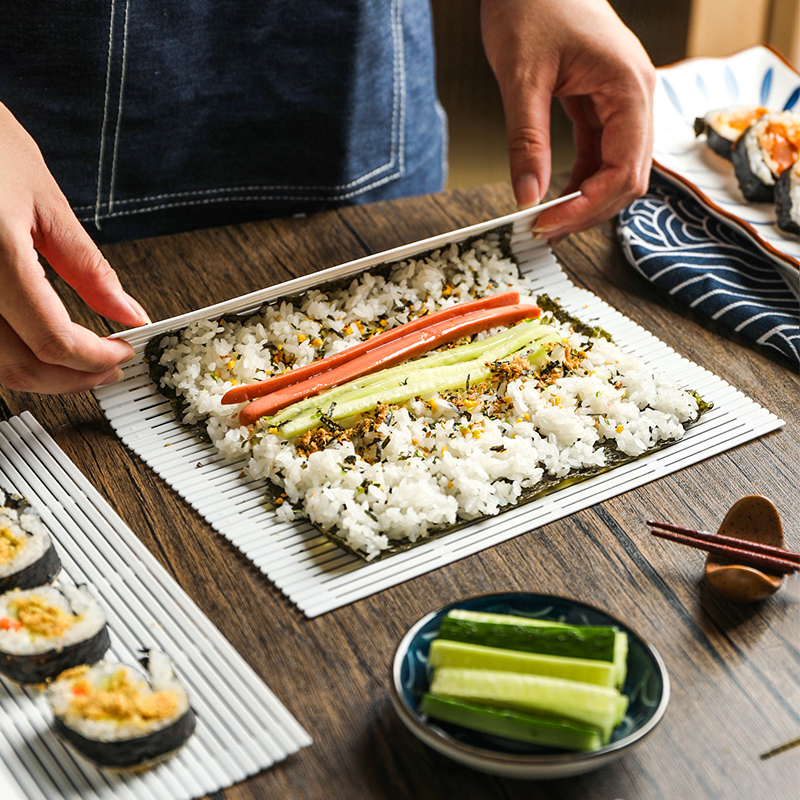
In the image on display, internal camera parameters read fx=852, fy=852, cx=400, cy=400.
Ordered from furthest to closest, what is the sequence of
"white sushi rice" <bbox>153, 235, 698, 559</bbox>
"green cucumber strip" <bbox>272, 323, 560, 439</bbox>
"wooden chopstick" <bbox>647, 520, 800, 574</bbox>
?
"green cucumber strip" <bbox>272, 323, 560, 439</bbox>, "white sushi rice" <bbox>153, 235, 698, 559</bbox>, "wooden chopstick" <bbox>647, 520, 800, 574</bbox>

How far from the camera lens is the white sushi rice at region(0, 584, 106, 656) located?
1.21 m

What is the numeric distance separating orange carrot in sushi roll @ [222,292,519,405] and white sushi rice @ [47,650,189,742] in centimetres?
61

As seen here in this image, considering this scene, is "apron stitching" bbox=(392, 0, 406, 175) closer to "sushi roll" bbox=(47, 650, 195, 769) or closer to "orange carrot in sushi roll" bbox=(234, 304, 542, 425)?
"orange carrot in sushi roll" bbox=(234, 304, 542, 425)

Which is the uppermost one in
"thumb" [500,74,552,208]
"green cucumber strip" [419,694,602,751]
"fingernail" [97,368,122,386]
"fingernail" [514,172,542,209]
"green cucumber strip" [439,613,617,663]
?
"thumb" [500,74,552,208]

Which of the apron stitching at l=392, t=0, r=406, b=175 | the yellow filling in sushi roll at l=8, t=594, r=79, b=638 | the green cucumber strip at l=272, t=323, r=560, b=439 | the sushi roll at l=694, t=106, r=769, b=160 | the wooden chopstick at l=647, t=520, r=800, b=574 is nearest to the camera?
the yellow filling in sushi roll at l=8, t=594, r=79, b=638

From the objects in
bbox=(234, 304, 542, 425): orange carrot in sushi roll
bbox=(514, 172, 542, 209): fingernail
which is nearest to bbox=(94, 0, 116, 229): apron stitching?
bbox=(234, 304, 542, 425): orange carrot in sushi roll

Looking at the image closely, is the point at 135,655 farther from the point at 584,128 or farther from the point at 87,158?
the point at 584,128

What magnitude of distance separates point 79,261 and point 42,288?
0.16 meters

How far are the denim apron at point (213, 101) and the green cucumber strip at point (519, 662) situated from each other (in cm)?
162

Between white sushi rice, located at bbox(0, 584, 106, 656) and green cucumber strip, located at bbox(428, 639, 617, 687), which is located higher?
green cucumber strip, located at bbox(428, 639, 617, 687)

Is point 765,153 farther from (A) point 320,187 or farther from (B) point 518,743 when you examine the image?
(B) point 518,743

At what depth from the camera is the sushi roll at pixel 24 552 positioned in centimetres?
132

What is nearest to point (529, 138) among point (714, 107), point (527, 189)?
point (527, 189)

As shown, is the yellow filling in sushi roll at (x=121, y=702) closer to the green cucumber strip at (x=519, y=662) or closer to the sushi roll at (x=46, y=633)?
the sushi roll at (x=46, y=633)
